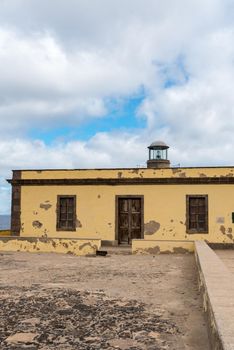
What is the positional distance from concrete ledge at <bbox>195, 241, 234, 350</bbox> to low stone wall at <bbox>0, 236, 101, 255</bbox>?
7.54 meters

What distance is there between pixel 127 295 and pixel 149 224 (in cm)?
988

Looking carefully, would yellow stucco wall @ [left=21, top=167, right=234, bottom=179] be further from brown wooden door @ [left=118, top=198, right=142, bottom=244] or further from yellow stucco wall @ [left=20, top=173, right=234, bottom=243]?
brown wooden door @ [left=118, top=198, right=142, bottom=244]

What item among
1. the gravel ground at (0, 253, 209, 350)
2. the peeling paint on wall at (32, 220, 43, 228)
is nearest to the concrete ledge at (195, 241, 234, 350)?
the gravel ground at (0, 253, 209, 350)

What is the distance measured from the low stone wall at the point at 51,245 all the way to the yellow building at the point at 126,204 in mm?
2414

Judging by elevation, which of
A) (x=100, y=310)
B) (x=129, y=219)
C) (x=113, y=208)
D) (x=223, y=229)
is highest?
(x=113, y=208)

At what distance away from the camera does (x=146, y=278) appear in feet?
26.0

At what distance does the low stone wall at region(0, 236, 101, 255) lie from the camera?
535 inches

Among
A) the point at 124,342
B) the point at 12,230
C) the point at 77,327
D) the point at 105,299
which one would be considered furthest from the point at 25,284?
the point at 12,230

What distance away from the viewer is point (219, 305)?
3670mm

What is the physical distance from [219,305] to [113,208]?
1266 cm

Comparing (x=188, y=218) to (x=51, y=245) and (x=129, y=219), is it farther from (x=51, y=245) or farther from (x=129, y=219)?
(x=51, y=245)

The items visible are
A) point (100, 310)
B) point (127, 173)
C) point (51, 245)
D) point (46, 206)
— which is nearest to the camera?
point (100, 310)

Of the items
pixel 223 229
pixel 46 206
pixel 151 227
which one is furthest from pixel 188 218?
pixel 46 206

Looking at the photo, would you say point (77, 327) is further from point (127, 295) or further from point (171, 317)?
point (127, 295)
